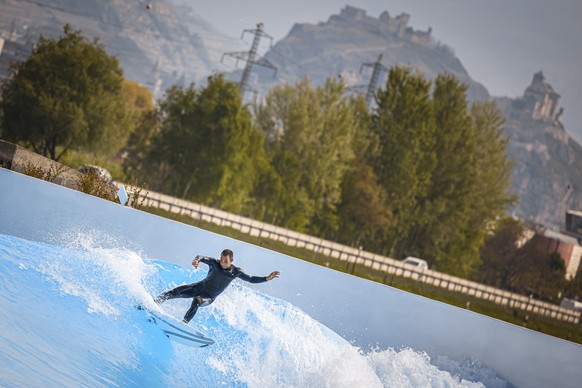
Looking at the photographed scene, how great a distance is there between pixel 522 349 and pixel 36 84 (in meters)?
22.9

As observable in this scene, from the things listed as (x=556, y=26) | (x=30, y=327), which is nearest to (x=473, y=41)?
(x=556, y=26)

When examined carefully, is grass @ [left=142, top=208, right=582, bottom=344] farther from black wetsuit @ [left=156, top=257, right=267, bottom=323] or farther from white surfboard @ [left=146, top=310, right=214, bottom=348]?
white surfboard @ [left=146, top=310, right=214, bottom=348]

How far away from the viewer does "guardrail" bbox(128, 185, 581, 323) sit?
2623 cm

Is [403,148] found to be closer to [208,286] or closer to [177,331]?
[208,286]

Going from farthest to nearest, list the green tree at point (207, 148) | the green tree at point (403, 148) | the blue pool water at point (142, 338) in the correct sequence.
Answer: the green tree at point (403, 148) < the green tree at point (207, 148) < the blue pool water at point (142, 338)

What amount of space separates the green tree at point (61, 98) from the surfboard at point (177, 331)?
21026 millimetres

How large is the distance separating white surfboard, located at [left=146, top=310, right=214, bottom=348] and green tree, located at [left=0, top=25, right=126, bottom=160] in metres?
21.0

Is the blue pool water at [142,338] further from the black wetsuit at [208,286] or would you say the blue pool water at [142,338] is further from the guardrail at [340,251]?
the guardrail at [340,251]

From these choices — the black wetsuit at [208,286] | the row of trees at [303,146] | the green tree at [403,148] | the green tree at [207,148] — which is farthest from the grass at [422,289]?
the black wetsuit at [208,286]

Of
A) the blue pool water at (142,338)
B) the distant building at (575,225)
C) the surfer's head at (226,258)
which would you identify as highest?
the distant building at (575,225)

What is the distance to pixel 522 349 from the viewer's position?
18.4m

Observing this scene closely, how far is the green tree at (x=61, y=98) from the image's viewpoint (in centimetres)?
3062

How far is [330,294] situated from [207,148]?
706 inches

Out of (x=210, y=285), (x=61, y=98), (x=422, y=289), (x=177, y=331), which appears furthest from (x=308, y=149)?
(x=177, y=331)
